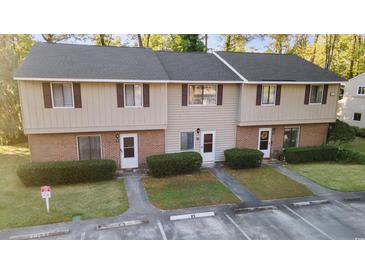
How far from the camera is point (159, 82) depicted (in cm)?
1203

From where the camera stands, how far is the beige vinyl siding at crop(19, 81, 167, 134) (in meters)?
10.9

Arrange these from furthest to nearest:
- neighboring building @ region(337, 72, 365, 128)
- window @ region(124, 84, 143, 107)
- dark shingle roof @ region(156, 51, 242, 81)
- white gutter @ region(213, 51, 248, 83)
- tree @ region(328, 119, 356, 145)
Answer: neighboring building @ region(337, 72, 365, 128) → tree @ region(328, 119, 356, 145) → white gutter @ region(213, 51, 248, 83) → dark shingle roof @ region(156, 51, 242, 81) → window @ region(124, 84, 143, 107)

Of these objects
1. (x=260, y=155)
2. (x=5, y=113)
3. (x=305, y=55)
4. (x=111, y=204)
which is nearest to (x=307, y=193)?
(x=260, y=155)

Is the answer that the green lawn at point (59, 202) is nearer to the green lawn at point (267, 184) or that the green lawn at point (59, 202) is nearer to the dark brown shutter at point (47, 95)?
the dark brown shutter at point (47, 95)

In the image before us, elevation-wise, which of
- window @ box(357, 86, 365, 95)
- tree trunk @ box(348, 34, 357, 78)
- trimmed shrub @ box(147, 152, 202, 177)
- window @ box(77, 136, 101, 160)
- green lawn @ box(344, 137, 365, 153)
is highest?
tree trunk @ box(348, 34, 357, 78)

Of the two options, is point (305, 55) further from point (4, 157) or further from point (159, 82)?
point (4, 157)

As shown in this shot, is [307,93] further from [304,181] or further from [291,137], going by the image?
[304,181]

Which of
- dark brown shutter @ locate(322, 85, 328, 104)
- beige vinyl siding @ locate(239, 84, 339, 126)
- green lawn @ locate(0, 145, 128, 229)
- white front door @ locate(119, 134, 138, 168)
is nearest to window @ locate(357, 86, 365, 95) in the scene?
beige vinyl siding @ locate(239, 84, 339, 126)

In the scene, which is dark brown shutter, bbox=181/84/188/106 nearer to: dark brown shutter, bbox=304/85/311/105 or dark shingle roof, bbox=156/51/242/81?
dark shingle roof, bbox=156/51/242/81

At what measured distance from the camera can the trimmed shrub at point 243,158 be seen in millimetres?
13066

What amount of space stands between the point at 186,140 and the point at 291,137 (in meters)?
Answer: 6.71

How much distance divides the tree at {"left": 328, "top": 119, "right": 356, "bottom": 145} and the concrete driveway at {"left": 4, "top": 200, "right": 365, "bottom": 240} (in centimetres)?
817

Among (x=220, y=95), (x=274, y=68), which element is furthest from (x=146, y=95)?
(x=274, y=68)

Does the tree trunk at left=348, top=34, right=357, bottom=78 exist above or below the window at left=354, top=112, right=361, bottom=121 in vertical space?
above
